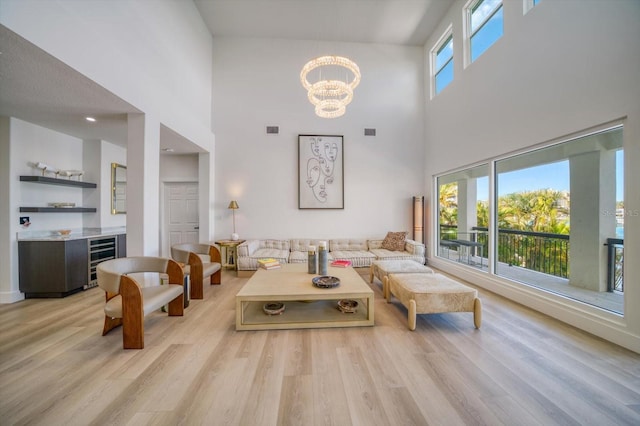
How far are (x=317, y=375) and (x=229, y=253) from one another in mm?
3874

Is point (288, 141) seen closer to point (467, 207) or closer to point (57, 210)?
point (467, 207)

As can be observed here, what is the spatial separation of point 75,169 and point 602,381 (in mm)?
7086

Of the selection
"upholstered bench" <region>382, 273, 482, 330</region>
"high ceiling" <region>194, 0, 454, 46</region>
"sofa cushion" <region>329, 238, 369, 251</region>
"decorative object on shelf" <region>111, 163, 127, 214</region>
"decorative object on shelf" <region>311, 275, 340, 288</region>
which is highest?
"high ceiling" <region>194, 0, 454, 46</region>

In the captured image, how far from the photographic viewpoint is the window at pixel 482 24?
3.78m

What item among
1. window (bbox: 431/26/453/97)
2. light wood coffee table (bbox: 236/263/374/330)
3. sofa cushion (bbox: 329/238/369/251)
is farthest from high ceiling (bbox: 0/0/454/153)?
sofa cushion (bbox: 329/238/369/251)

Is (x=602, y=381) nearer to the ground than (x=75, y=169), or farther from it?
nearer to the ground

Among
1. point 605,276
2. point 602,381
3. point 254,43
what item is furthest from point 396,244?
point 254,43

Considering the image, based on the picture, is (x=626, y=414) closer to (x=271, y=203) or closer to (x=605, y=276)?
(x=605, y=276)

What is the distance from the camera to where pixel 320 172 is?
5.66 metres

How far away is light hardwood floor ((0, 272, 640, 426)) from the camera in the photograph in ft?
4.75

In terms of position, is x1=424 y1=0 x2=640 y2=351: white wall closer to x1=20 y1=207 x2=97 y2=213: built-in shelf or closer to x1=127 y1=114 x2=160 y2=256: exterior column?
x1=127 y1=114 x2=160 y2=256: exterior column

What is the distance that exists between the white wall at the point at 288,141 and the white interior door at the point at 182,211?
0.73 meters

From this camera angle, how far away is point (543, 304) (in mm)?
2891

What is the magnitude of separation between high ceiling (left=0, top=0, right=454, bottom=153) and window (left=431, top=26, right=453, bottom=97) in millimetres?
419
